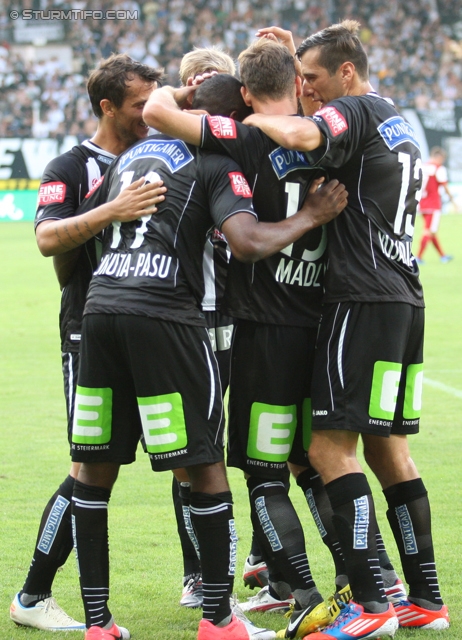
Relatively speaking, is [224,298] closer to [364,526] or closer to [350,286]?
[350,286]

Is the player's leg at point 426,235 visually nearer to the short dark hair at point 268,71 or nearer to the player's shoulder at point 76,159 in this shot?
the player's shoulder at point 76,159

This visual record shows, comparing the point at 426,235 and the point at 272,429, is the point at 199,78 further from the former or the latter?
the point at 426,235

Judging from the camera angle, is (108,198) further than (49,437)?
No

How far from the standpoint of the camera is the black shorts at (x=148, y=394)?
336 centimetres

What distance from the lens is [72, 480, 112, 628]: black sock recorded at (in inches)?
136

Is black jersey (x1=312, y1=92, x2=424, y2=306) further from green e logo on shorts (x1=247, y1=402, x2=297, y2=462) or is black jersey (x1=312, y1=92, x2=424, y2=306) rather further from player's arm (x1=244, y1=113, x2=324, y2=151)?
green e logo on shorts (x1=247, y1=402, x2=297, y2=462)

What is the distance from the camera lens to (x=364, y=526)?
3520 millimetres

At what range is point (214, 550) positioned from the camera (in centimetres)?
341

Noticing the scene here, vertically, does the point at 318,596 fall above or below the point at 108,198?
below

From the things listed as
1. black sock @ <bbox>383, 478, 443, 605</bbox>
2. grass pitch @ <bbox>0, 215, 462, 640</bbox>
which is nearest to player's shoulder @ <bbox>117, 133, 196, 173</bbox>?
black sock @ <bbox>383, 478, 443, 605</bbox>

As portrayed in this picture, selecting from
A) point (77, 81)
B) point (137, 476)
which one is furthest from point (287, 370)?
point (77, 81)

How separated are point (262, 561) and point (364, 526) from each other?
94cm

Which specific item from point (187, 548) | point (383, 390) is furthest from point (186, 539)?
point (383, 390)

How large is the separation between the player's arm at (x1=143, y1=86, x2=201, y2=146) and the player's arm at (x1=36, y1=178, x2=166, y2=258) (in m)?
0.20
